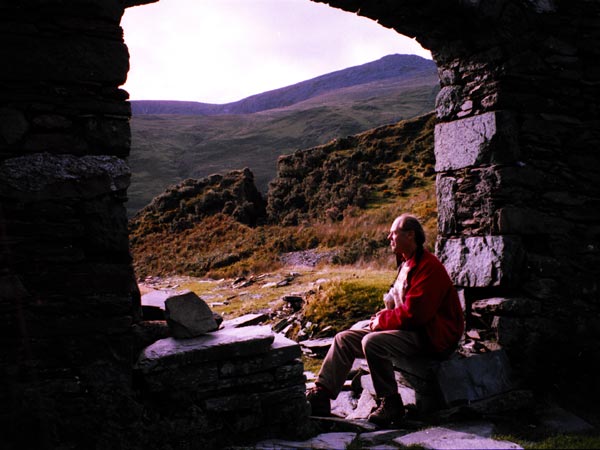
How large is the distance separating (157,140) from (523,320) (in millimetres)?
96888

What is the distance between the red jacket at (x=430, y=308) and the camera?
4379 mm

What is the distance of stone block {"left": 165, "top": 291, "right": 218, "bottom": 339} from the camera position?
4043 millimetres

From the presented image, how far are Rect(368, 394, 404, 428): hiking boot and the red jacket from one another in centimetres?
57

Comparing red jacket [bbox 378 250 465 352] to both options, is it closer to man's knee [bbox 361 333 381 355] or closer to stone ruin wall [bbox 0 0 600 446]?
man's knee [bbox 361 333 381 355]

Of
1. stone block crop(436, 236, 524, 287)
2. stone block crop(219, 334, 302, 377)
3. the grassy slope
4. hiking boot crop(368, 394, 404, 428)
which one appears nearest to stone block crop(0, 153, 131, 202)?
stone block crop(219, 334, 302, 377)

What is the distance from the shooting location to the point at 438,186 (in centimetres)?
565

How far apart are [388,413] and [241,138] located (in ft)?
280

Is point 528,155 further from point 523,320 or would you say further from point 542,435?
point 542,435

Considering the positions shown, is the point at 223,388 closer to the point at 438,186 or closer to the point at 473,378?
the point at 473,378

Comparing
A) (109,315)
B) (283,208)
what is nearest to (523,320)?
(109,315)

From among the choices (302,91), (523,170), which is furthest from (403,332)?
(302,91)

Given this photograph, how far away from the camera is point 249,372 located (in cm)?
398

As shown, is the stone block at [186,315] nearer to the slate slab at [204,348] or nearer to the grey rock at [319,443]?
the slate slab at [204,348]

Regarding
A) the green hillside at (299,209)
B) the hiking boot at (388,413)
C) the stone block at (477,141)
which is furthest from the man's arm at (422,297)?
the green hillside at (299,209)
